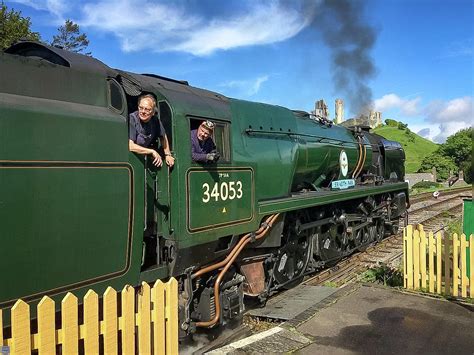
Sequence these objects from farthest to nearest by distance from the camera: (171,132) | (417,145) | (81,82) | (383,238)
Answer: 1. (417,145)
2. (383,238)
3. (171,132)
4. (81,82)

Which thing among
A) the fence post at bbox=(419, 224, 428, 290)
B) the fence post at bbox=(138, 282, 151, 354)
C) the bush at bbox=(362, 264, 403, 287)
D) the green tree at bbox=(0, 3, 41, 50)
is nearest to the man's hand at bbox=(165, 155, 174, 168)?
the fence post at bbox=(138, 282, 151, 354)

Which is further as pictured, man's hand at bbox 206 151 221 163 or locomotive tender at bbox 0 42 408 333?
man's hand at bbox 206 151 221 163

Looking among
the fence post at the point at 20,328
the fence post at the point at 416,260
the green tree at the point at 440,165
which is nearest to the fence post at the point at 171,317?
the fence post at the point at 20,328

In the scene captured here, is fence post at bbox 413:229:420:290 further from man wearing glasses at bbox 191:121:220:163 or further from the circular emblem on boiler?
man wearing glasses at bbox 191:121:220:163

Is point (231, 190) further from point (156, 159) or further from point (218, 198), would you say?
point (156, 159)

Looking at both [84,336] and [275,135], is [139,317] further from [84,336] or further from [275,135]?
[275,135]

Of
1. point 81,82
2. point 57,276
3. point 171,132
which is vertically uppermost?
point 81,82

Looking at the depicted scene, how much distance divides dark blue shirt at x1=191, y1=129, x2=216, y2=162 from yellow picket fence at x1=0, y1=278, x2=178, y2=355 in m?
1.35

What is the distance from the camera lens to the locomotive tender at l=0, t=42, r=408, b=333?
10.2 feet

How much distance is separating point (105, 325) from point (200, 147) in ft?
6.81

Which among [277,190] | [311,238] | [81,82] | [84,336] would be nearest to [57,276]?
[84,336]

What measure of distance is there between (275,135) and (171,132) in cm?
272

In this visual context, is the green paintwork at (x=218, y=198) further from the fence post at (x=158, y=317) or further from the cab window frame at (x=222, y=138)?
the fence post at (x=158, y=317)

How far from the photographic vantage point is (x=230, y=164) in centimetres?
529
